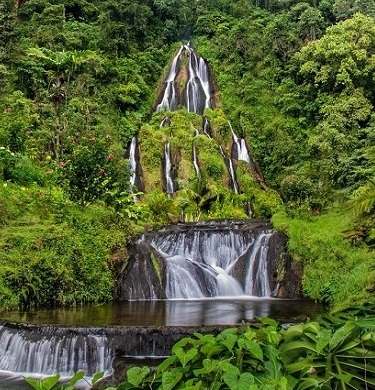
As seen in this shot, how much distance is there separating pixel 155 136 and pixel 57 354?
1776 centimetres

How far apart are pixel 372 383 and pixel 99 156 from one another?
39.6ft

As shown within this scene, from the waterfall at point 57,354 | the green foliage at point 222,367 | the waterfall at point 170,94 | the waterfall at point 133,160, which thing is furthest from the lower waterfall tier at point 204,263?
the waterfall at point 170,94

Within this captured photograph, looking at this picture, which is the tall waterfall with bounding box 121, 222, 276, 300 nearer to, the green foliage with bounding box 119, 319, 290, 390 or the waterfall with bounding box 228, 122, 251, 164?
the green foliage with bounding box 119, 319, 290, 390

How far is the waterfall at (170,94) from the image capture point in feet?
93.7

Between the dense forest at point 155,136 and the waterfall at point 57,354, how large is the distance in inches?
106

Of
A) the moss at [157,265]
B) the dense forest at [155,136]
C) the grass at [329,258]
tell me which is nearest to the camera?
the grass at [329,258]

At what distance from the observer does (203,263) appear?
13.8m

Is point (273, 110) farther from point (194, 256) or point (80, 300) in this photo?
point (80, 300)

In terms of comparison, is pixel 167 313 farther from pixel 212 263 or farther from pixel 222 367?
pixel 222 367

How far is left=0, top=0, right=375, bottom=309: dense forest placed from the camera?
11922 millimetres

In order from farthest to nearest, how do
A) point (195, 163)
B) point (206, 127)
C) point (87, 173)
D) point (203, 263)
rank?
point (206, 127), point (195, 163), point (203, 263), point (87, 173)

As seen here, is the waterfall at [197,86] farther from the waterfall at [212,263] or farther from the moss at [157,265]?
the moss at [157,265]

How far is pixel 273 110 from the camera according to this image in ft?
92.0

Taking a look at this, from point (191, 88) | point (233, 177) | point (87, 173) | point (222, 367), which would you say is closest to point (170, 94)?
point (191, 88)
